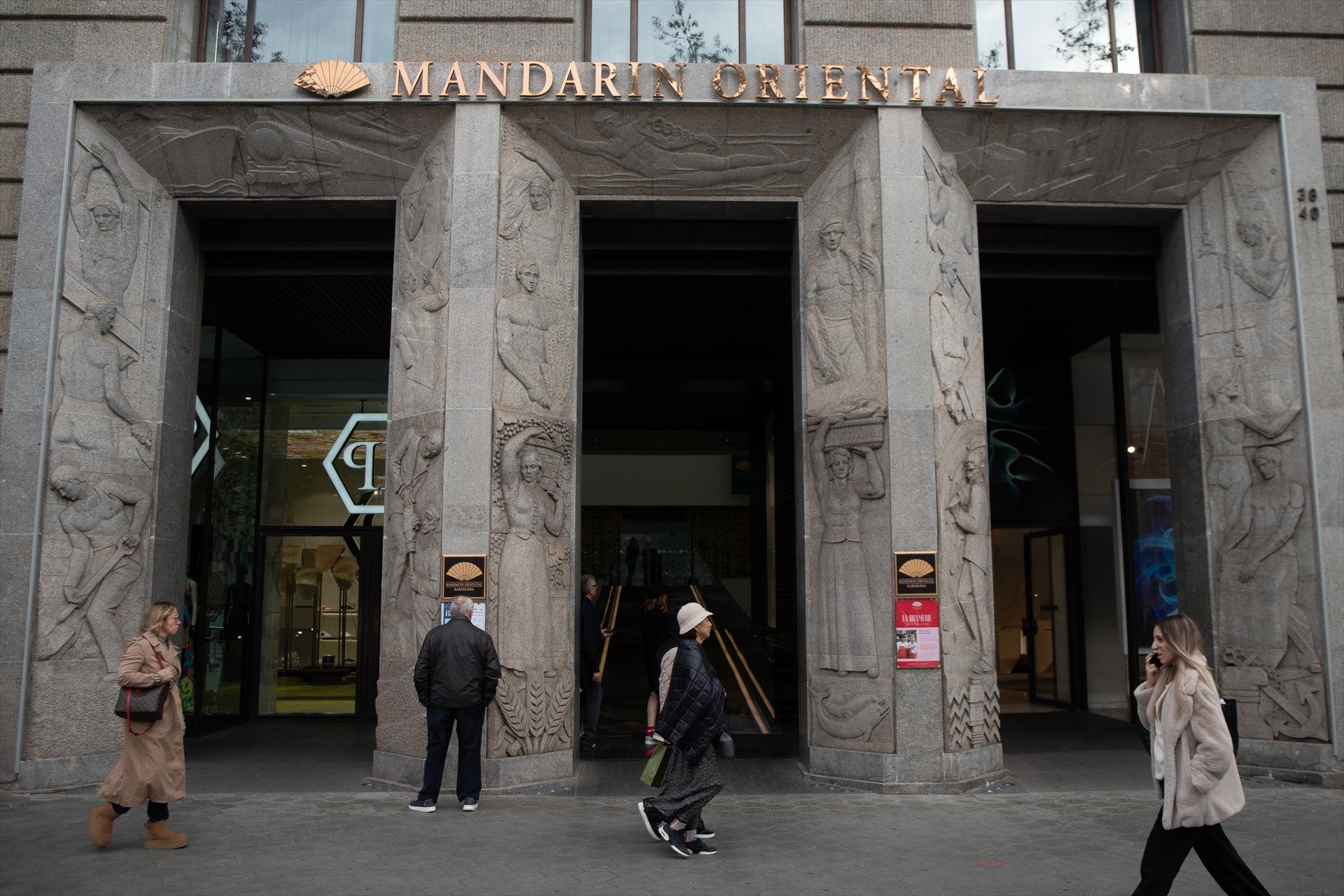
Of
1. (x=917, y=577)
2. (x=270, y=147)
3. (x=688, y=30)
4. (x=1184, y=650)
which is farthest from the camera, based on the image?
(x=688, y=30)

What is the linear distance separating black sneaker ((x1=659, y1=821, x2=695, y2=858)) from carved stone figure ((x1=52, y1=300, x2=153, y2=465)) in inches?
273

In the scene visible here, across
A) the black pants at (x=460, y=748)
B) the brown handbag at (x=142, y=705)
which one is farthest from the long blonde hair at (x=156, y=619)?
the black pants at (x=460, y=748)

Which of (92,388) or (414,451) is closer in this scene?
(414,451)

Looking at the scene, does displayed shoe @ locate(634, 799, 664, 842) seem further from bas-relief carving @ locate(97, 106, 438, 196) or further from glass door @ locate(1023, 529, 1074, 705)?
glass door @ locate(1023, 529, 1074, 705)

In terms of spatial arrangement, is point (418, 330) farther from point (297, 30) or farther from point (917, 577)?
point (917, 577)

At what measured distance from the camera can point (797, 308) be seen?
11.3 meters

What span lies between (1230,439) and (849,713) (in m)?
5.12

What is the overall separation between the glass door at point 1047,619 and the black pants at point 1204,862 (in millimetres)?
11229

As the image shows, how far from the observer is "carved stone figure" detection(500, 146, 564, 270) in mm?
10422

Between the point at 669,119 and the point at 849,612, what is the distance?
5344 millimetres

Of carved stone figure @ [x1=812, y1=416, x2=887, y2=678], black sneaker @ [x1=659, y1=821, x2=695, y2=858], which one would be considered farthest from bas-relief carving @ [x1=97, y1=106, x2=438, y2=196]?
black sneaker @ [x1=659, y1=821, x2=695, y2=858]

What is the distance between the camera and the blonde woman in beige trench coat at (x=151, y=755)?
23.2ft

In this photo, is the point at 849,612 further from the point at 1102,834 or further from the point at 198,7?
the point at 198,7

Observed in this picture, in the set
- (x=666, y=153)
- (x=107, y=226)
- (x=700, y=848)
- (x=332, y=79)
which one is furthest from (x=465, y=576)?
(x=107, y=226)
